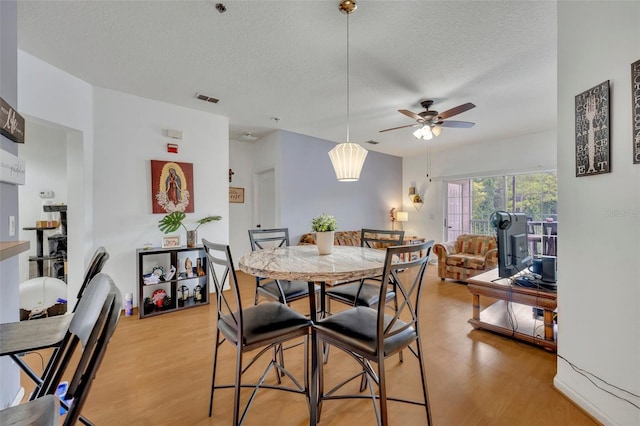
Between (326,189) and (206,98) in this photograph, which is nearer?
(206,98)

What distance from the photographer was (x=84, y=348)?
68cm

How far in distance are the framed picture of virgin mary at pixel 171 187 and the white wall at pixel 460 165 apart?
5.17m

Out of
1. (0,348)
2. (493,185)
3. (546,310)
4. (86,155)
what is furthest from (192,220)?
(493,185)

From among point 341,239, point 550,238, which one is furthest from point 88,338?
point 550,238

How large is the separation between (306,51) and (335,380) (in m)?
2.70

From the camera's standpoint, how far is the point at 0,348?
39.6 inches

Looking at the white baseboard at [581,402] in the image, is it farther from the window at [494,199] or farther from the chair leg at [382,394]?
the window at [494,199]

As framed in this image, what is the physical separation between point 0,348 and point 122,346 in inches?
65.0

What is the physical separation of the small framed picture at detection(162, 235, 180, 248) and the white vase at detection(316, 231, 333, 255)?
2.38 m

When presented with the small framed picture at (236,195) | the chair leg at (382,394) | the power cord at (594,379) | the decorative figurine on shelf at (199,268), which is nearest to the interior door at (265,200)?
the small framed picture at (236,195)

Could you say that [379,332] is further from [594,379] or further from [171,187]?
[171,187]

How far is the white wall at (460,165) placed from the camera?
16.0 ft

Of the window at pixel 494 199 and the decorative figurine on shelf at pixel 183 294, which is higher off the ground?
the window at pixel 494 199

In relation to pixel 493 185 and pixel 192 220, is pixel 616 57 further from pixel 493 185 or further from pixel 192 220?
pixel 493 185
